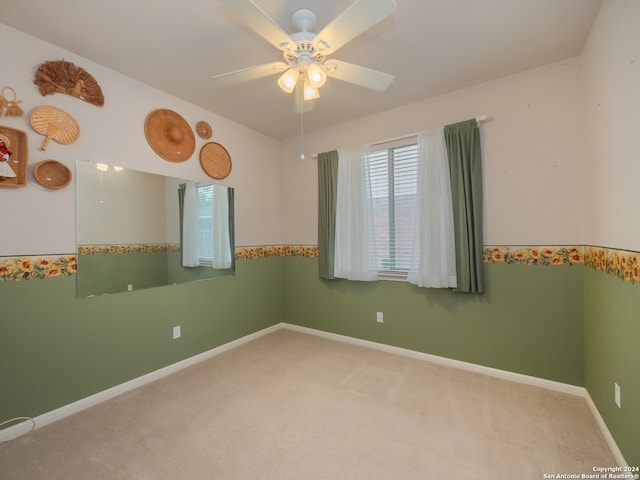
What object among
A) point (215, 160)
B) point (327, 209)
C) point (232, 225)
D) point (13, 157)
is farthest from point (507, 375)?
point (13, 157)

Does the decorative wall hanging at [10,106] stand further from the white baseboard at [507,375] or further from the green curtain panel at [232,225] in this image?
the white baseboard at [507,375]

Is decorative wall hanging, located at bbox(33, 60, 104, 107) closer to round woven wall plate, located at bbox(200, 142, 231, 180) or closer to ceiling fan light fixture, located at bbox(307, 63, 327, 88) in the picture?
round woven wall plate, located at bbox(200, 142, 231, 180)

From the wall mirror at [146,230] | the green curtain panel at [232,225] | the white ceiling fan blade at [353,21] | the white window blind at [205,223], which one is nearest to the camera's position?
the white ceiling fan blade at [353,21]

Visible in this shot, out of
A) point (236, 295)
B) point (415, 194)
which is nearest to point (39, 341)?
point (236, 295)

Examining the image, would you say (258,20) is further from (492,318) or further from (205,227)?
(492,318)

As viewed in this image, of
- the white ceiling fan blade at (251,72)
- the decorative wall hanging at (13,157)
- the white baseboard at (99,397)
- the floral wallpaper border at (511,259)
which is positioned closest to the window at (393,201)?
the floral wallpaper border at (511,259)

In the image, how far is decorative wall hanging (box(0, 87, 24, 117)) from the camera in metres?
1.74

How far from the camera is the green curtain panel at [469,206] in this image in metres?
2.45

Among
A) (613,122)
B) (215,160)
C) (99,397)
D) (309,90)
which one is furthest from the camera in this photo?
(215,160)

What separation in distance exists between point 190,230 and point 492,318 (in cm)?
294

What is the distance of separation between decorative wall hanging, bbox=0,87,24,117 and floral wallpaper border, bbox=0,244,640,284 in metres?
0.92

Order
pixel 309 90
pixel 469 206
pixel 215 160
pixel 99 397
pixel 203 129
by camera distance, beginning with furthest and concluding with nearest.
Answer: pixel 215 160
pixel 203 129
pixel 469 206
pixel 99 397
pixel 309 90

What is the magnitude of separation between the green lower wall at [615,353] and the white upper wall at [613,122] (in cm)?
27

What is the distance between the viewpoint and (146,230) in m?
2.49
